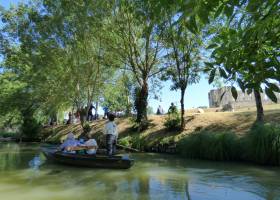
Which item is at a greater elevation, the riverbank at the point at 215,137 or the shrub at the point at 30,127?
the shrub at the point at 30,127

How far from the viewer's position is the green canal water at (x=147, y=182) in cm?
1060

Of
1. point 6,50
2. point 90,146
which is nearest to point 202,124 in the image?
point 90,146

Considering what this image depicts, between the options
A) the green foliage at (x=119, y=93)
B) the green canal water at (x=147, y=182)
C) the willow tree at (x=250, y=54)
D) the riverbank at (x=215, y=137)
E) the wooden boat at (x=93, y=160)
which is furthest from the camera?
the green foliage at (x=119, y=93)

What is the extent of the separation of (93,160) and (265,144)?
668 cm

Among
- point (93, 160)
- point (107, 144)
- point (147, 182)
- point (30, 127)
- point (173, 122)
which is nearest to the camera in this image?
point (147, 182)

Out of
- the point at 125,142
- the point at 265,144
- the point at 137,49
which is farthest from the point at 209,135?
the point at 137,49

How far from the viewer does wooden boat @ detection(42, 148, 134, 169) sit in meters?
15.0

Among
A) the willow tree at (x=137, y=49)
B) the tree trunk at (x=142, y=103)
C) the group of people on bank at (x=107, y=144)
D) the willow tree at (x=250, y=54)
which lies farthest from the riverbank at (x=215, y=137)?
the willow tree at (x=250, y=54)

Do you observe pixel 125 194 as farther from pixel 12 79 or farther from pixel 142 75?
pixel 12 79

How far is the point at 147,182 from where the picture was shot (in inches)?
500

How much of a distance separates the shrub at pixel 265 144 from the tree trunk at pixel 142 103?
460 inches

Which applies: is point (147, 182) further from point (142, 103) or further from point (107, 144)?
point (142, 103)

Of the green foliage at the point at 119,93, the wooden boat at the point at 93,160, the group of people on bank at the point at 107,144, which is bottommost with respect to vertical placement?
the wooden boat at the point at 93,160

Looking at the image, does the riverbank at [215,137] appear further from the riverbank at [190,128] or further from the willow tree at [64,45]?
the willow tree at [64,45]
